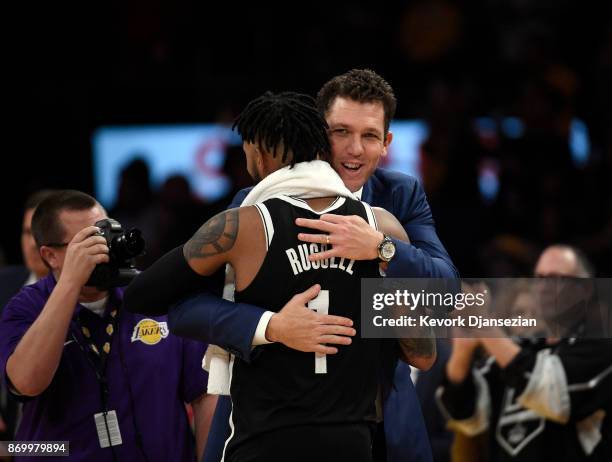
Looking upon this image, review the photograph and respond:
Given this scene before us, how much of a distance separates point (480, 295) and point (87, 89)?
233 inches

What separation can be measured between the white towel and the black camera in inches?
25.1

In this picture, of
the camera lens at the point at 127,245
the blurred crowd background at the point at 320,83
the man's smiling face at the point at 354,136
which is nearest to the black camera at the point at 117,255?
the camera lens at the point at 127,245

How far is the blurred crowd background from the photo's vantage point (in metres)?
8.54

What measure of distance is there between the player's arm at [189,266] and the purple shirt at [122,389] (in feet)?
2.34

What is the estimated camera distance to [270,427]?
322 cm

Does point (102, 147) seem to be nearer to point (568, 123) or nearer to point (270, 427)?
point (568, 123)

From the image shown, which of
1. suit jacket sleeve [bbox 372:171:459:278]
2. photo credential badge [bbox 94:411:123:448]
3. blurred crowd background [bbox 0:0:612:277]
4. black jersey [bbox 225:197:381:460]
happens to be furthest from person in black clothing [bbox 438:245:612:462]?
blurred crowd background [bbox 0:0:612:277]

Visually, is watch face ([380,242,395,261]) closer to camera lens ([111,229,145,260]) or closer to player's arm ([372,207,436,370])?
player's arm ([372,207,436,370])

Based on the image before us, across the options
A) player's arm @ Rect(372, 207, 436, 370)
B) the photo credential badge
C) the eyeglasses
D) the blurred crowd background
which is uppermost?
the blurred crowd background

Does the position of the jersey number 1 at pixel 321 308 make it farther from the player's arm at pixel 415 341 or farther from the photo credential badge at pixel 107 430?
the photo credential badge at pixel 107 430

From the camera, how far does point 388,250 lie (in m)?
3.34

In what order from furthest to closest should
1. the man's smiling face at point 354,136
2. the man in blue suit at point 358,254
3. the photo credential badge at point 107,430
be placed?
the photo credential badge at point 107,430, the man's smiling face at point 354,136, the man in blue suit at point 358,254

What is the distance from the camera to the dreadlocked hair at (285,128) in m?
3.37

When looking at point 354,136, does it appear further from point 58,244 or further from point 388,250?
point 58,244
